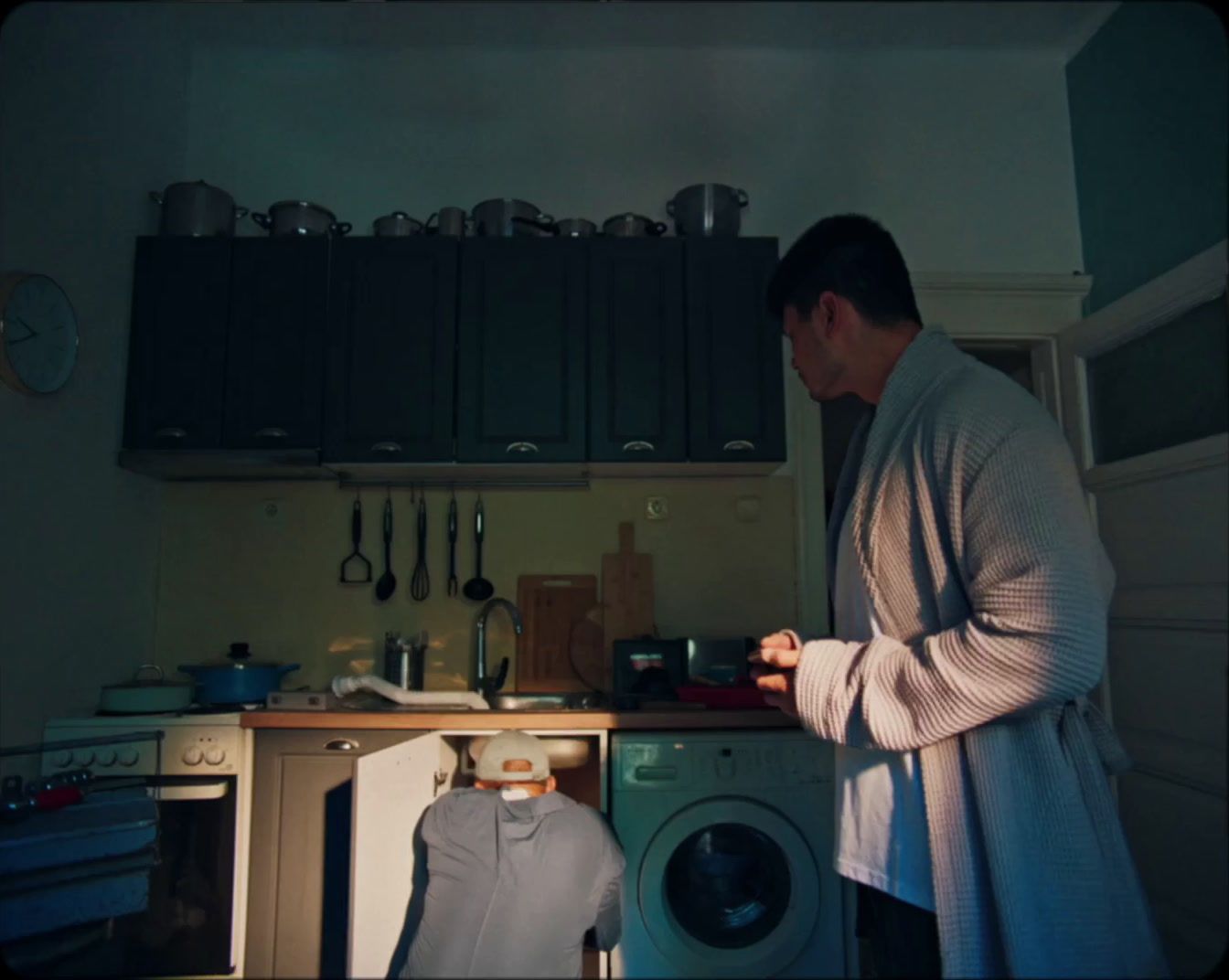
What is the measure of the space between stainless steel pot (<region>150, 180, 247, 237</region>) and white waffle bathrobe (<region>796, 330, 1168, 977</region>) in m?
2.55

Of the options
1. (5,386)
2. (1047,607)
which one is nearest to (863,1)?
(1047,607)

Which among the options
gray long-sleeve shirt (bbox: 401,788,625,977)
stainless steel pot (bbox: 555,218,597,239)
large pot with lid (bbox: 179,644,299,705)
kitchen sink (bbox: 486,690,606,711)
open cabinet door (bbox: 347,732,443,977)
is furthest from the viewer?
stainless steel pot (bbox: 555,218,597,239)

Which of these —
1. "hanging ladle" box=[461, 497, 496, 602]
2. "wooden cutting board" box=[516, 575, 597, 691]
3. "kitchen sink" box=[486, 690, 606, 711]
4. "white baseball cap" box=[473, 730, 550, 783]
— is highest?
"hanging ladle" box=[461, 497, 496, 602]

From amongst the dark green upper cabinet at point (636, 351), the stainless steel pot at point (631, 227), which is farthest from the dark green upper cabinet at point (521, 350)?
the stainless steel pot at point (631, 227)

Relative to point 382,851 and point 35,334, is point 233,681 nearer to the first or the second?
point 382,851

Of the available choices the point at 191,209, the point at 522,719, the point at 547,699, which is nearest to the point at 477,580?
the point at 547,699

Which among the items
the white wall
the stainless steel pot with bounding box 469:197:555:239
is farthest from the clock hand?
the stainless steel pot with bounding box 469:197:555:239

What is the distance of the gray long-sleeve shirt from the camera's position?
5.28ft

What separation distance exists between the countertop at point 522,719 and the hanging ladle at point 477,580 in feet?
2.04

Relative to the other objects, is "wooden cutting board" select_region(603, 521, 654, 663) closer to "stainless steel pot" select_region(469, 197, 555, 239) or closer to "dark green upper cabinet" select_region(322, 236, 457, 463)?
"dark green upper cabinet" select_region(322, 236, 457, 463)

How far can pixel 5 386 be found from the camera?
6.90 ft

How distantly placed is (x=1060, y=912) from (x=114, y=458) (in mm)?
2704

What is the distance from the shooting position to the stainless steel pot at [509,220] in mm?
2777

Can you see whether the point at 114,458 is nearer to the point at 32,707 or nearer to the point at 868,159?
the point at 32,707
